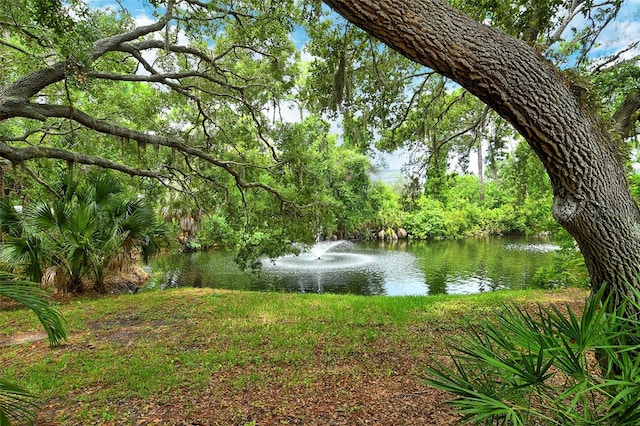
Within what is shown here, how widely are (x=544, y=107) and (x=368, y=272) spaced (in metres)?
11.4

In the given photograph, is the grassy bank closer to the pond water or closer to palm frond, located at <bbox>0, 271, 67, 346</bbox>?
palm frond, located at <bbox>0, 271, 67, 346</bbox>

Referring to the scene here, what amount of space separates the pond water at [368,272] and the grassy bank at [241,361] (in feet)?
14.7

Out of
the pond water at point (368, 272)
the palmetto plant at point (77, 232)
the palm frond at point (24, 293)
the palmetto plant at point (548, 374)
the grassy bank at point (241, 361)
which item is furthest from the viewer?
the pond water at point (368, 272)

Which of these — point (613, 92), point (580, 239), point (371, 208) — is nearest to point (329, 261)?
point (371, 208)

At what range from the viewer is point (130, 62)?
26.1 feet

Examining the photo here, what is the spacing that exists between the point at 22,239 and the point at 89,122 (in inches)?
128

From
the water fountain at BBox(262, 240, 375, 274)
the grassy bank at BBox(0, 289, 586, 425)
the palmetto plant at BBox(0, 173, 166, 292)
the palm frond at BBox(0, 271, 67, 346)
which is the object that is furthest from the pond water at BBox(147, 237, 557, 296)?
the palm frond at BBox(0, 271, 67, 346)

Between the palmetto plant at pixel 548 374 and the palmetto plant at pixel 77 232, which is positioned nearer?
the palmetto plant at pixel 548 374

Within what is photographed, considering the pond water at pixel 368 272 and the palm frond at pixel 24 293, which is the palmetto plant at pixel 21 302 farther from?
the pond water at pixel 368 272

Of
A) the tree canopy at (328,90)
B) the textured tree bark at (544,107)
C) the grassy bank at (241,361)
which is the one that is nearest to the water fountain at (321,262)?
the tree canopy at (328,90)

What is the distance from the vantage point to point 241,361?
146 inches

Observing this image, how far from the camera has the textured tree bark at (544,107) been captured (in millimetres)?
1895

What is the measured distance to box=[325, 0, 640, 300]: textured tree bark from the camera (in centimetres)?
189

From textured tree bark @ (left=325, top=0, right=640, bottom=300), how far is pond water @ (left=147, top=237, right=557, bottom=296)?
7.99 m
